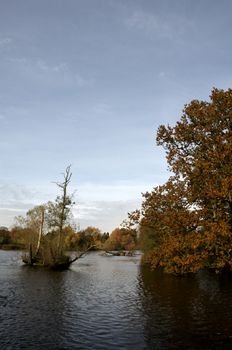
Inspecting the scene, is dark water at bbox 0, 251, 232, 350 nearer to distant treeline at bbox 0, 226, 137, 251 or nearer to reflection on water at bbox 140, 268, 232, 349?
reflection on water at bbox 140, 268, 232, 349

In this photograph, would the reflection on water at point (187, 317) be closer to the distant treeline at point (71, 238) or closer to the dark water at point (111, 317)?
the dark water at point (111, 317)

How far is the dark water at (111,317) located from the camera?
15678mm

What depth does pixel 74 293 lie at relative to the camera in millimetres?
28938

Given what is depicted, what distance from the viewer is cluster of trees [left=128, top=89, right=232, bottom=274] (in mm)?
21672

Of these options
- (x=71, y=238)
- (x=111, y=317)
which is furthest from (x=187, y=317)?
(x=71, y=238)

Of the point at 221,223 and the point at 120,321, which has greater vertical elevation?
the point at 221,223

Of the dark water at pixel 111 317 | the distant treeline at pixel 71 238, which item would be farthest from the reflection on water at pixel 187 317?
the distant treeline at pixel 71 238

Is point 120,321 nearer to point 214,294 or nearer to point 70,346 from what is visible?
point 70,346

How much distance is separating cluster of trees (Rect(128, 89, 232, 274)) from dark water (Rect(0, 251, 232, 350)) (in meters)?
3.26

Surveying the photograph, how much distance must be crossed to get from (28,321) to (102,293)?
11600 mm

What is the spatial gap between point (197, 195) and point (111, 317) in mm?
9340

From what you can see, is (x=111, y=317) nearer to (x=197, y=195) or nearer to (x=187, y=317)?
(x=187, y=317)

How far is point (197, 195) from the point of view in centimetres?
2297

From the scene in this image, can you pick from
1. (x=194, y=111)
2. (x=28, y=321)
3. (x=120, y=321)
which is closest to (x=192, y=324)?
(x=120, y=321)
